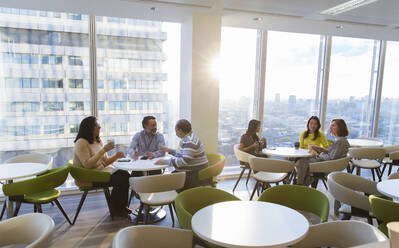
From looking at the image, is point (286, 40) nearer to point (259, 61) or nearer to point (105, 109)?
point (259, 61)

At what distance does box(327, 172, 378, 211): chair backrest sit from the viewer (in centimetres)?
260

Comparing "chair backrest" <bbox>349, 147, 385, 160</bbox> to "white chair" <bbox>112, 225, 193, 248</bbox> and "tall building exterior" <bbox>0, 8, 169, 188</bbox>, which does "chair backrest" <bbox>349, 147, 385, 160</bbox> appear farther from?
"white chair" <bbox>112, 225, 193, 248</bbox>

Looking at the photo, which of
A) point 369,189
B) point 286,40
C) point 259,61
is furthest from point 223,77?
point 369,189

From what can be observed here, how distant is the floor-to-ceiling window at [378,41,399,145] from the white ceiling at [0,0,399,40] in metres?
1.70

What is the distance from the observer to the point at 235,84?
18.6 ft

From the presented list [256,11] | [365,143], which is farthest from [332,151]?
[256,11]

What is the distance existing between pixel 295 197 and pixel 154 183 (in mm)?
1420

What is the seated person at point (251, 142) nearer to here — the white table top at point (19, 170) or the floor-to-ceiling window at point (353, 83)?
the floor-to-ceiling window at point (353, 83)

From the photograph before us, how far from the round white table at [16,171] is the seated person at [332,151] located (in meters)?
3.59

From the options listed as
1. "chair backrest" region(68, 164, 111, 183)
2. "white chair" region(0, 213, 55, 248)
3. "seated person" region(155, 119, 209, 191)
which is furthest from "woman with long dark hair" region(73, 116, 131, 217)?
"white chair" region(0, 213, 55, 248)

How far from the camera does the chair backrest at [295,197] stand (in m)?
2.58

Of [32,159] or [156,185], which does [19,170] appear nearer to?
[32,159]

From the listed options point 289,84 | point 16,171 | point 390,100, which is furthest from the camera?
point 390,100

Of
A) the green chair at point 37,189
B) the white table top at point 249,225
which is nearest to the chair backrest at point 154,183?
the white table top at point 249,225
